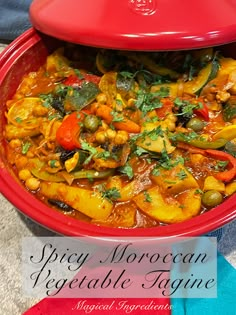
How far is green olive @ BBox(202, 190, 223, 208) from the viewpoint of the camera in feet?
4.50

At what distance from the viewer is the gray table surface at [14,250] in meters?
1.48

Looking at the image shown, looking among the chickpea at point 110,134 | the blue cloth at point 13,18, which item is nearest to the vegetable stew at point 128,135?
the chickpea at point 110,134

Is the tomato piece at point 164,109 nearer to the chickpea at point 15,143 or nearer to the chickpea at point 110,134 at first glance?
the chickpea at point 110,134

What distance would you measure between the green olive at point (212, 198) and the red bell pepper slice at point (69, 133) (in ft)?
1.46

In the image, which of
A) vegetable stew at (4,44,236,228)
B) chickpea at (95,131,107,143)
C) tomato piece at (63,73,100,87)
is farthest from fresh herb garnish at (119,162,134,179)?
tomato piece at (63,73,100,87)

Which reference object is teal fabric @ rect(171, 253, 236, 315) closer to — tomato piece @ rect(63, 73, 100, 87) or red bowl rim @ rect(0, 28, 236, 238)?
red bowl rim @ rect(0, 28, 236, 238)

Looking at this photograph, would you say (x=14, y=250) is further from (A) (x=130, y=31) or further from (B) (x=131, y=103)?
(A) (x=130, y=31)

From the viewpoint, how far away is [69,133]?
1482 mm

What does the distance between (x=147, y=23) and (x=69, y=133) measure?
443 millimetres

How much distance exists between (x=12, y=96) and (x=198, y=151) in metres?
0.78

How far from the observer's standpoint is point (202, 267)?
4.90 feet

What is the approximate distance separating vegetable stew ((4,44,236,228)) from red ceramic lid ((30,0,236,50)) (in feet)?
0.75

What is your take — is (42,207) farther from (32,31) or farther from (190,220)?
(32,31)

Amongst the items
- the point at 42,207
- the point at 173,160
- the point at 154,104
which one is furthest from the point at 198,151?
the point at 42,207
